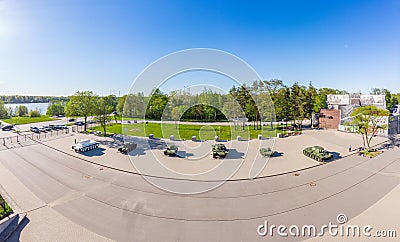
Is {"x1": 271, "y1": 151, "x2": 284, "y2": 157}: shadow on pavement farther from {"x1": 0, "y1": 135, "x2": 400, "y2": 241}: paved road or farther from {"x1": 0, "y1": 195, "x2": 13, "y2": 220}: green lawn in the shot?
{"x1": 0, "y1": 195, "x2": 13, "y2": 220}: green lawn

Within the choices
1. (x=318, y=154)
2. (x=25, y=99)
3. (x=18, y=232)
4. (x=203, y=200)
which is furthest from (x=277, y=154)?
(x=25, y=99)

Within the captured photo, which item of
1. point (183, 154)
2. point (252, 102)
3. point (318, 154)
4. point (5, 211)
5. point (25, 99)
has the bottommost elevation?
point (5, 211)

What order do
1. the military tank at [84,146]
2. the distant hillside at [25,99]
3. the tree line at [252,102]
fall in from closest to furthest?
1. the military tank at [84,146]
2. the tree line at [252,102]
3. the distant hillside at [25,99]

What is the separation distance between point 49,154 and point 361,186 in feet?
77.2

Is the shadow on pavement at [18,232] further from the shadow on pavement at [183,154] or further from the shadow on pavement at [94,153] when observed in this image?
the shadow on pavement at [183,154]

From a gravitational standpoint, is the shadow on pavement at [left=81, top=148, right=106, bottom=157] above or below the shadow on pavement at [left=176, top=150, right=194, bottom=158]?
above

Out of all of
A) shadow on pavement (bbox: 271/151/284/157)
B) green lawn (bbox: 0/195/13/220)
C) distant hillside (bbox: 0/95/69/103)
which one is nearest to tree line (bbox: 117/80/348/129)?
shadow on pavement (bbox: 271/151/284/157)

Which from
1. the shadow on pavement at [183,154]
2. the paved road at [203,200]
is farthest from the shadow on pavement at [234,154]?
the paved road at [203,200]

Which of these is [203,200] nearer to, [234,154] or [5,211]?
[234,154]

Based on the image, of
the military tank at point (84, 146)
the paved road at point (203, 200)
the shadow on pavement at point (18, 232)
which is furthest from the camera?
the military tank at point (84, 146)

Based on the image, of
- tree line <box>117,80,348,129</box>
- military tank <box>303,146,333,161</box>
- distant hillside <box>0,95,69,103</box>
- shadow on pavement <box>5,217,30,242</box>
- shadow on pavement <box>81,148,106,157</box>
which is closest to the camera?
shadow on pavement <box>5,217,30,242</box>

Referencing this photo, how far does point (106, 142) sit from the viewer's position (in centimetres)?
2189

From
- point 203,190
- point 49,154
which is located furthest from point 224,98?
point 49,154

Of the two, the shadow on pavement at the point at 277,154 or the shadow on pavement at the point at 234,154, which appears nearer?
the shadow on pavement at the point at 234,154
